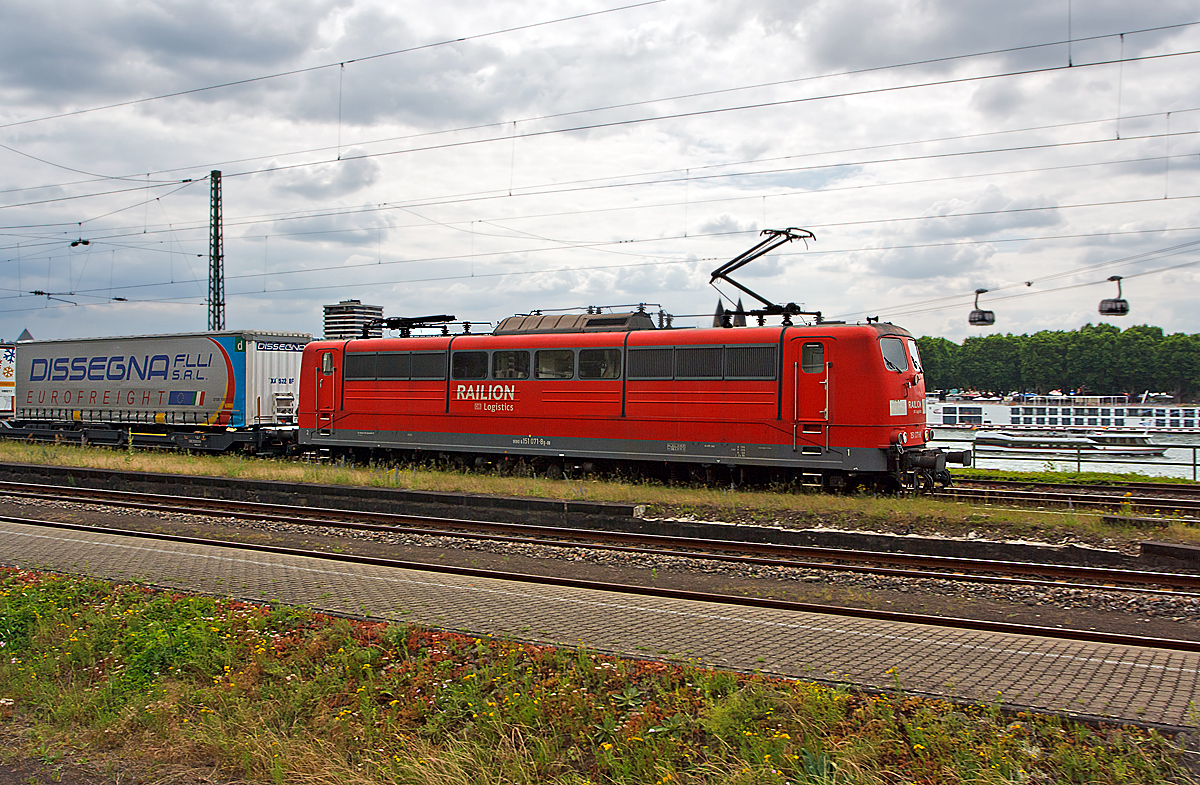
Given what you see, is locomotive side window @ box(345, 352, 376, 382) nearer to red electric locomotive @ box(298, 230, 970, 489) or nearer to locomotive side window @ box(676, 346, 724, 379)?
Result: red electric locomotive @ box(298, 230, 970, 489)

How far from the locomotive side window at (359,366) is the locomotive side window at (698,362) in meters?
8.39

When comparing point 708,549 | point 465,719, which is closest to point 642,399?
point 708,549

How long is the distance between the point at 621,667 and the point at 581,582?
3.70 m

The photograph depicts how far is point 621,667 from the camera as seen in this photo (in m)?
6.24

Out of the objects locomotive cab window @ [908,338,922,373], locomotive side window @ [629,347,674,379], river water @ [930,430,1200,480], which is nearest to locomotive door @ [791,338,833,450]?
locomotive cab window @ [908,338,922,373]

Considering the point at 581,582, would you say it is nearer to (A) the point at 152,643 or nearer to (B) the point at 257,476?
(A) the point at 152,643

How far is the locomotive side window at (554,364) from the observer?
1820cm

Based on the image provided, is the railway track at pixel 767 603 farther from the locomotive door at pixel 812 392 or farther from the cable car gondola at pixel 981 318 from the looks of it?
the cable car gondola at pixel 981 318

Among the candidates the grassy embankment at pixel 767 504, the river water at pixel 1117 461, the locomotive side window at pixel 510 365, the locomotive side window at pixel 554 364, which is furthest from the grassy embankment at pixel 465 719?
the river water at pixel 1117 461

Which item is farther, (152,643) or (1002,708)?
(152,643)

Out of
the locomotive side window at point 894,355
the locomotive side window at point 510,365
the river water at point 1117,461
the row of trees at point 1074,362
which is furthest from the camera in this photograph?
the row of trees at point 1074,362

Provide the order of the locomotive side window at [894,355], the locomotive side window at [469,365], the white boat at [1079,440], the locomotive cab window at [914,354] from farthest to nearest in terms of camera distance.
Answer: the white boat at [1079,440] < the locomotive side window at [469,365] < the locomotive cab window at [914,354] < the locomotive side window at [894,355]

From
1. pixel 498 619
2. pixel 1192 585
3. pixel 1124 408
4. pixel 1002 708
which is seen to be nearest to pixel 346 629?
pixel 498 619

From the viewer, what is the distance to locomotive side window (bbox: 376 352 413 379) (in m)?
20.4
